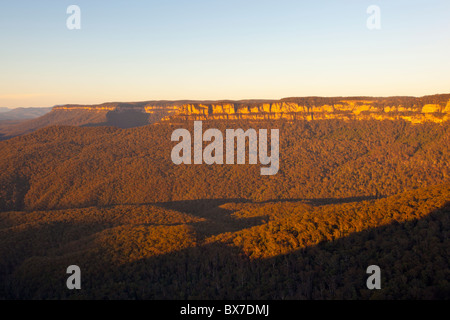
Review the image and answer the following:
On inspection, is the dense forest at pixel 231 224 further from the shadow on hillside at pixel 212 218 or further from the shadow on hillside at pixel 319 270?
the shadow on hillside at pixel 212 218

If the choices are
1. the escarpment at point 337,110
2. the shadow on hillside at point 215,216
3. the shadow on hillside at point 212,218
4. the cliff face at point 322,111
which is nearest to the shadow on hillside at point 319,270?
the shadow on hillside at point 212,218

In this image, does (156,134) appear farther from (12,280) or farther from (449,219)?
(449,219)

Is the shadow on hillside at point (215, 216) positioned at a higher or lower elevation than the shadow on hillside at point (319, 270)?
lower

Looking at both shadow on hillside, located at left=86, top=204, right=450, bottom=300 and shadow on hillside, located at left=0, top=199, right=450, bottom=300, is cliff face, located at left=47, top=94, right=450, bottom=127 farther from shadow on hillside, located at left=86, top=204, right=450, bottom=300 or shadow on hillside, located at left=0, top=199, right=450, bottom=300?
shadow on hillside, located at left=86, top=204, right=450, bottom=300

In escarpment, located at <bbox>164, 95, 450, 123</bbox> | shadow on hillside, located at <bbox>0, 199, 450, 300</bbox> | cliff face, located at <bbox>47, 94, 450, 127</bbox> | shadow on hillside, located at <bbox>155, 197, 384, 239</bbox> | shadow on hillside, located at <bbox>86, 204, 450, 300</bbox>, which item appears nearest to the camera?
shadow on hillside, located at <bbox>86, 204, 450, 300</bbox>

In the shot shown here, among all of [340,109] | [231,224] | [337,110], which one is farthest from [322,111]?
[231,224]

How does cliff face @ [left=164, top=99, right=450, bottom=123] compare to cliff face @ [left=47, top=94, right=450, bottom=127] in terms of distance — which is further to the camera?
cliff face @ [left=164, top=99, right=450, bottom=123]

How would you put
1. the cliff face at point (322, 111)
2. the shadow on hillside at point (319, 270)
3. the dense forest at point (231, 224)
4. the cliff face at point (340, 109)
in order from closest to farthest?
the shadow on hillside at point (319, 270), the dense forest at point (231, 224), the cliff face at point (340, 109), the cliff face at point (322, 111)

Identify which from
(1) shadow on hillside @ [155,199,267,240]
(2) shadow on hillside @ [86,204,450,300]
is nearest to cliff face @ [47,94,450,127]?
(1) shadow on hillside @ [155,199,267,240]
